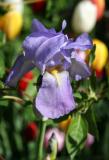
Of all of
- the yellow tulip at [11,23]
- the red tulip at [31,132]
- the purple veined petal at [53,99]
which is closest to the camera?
the purple veined petal at [53,99]

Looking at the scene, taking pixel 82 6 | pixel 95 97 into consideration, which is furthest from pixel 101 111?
pixel 95 97

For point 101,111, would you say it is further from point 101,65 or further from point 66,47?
point 66,47

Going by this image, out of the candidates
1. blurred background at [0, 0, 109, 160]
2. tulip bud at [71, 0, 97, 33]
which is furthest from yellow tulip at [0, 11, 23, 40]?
tulip bud at [71, 0, 97, 33]

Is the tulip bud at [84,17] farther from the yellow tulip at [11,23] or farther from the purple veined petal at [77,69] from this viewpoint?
the purple veined petal at [77,69]

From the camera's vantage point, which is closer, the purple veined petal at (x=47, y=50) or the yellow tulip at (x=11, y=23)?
the purple veined petal at (x=47, y=50)

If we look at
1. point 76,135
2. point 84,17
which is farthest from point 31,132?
point 76,135

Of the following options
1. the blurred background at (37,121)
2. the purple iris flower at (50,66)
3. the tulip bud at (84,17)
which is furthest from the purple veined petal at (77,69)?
the tulip bud at (84,17)

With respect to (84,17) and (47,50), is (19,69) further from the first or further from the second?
(84,17)

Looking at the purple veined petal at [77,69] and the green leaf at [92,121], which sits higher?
the purple veined petal at [77,69]
